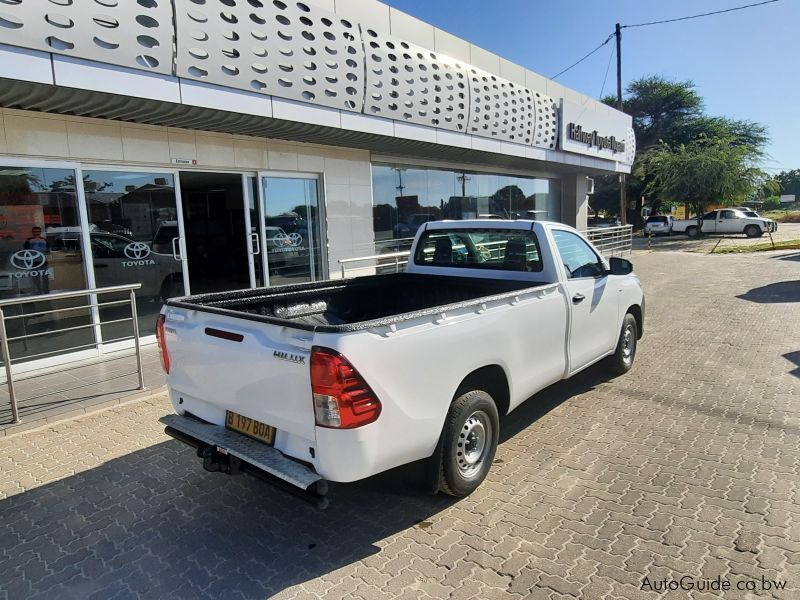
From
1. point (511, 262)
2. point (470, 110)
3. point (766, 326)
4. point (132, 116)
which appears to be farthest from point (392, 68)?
point (766, 326)

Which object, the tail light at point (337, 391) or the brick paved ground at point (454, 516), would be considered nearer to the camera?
the tail light at point (337, 391)

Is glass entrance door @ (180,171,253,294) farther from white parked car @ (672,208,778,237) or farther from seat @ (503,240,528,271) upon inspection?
white parked car @ (672,208,778,237)

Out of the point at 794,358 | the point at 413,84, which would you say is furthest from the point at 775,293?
the point at 413,84

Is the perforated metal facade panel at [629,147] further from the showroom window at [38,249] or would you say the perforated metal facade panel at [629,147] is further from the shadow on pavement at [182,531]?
the shadow on pavement at [182,531]

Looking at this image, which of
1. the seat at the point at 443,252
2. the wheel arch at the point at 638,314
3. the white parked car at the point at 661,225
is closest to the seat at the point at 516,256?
the seat at the point at 443,252

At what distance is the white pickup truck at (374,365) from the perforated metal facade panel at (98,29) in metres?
3.55

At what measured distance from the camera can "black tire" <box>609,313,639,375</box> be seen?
230 inches

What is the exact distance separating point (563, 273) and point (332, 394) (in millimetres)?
2840

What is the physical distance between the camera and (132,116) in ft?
22.8

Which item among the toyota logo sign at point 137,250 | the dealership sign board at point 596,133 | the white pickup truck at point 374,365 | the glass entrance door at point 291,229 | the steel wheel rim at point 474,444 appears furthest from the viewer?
the dealership sign board at point 596,133

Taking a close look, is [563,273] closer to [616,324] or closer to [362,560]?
[616,324]

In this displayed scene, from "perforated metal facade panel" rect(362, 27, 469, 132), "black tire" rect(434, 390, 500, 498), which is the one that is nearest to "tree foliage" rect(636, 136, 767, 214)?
"perforated metal facade panel" rect(362, 27, 469, 132)

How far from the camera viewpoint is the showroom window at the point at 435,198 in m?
12.1

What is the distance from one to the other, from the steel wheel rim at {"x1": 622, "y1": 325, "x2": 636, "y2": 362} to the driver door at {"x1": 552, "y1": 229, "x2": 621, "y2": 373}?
36 centimetres
